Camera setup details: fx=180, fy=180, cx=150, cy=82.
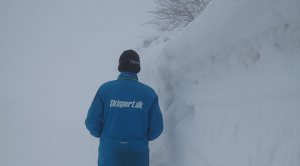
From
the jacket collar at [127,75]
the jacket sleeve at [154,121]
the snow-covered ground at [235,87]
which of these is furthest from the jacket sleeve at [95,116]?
the snow-covered ground at [235,87]

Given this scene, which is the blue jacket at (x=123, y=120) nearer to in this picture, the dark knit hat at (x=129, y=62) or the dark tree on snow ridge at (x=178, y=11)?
the dark knit hat at (x=129, y=62)

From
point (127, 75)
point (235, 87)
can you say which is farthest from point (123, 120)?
A: point (235, 87)

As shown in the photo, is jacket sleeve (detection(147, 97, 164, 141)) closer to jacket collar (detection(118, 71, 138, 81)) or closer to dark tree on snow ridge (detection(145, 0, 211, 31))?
jacket collar (detection(118, 71, 138, 81))

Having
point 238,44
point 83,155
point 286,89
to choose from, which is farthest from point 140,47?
point 286,89

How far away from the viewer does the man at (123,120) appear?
5.58ft

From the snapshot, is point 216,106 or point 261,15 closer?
point 261,15

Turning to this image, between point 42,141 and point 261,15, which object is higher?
point 261,15

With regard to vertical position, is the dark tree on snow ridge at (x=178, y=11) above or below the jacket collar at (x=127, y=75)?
above

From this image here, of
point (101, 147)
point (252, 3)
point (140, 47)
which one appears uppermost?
point (140, 47)

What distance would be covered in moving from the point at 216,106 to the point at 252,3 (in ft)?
2.88

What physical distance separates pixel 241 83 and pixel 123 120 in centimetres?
107

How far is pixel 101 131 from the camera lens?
6.04ft

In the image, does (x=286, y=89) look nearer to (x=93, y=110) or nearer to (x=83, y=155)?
(x=93, y=110)

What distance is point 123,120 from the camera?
67.5 inches
